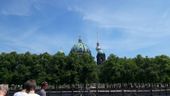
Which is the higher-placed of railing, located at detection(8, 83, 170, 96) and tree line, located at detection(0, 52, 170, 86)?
tree line, located at detection(0, 52, 170, 86)

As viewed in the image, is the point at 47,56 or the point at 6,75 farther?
the point at 47,56

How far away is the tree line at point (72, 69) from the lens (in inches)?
4090

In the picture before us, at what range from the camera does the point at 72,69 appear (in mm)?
106875

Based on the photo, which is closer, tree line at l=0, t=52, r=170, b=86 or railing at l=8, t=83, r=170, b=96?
railing at l=8, t=83, r=170, b=96

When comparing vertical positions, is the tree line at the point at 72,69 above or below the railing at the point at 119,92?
above

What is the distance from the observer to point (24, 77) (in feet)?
339

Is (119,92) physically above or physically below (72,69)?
below

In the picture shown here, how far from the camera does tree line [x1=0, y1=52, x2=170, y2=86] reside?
4090 inches

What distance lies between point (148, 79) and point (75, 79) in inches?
698

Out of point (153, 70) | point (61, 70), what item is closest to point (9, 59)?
point (61, 70)

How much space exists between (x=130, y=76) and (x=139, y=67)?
3.22 metres

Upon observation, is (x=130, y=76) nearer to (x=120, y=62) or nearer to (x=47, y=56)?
(x=120, y=62)

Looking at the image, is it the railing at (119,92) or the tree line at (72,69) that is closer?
the railing at (119,92)

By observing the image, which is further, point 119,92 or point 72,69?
point 72,69
